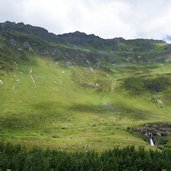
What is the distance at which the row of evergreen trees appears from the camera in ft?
360

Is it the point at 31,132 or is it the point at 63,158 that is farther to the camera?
the point at 31,132

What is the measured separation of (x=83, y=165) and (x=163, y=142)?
90.1 meters

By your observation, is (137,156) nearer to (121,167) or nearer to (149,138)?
(121,167)

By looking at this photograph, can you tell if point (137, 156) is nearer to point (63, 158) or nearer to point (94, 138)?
point (63, 158)

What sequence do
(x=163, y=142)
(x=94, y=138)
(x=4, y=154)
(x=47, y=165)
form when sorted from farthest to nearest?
(x=163, y=142) < (x=94, y=138) < (x=4, y=154) < (x=47, y=165)

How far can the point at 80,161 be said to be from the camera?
110875 mm

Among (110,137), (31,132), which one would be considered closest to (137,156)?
(110,137)

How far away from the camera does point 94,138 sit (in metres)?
173

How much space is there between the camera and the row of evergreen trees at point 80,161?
109875mm

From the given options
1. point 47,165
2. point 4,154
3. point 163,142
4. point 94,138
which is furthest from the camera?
point 163,142

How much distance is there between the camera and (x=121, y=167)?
11838cm

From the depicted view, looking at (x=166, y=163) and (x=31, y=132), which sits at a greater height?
(x=31, y=132)

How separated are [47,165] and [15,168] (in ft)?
34.3

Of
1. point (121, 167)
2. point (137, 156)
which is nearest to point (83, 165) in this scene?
point (121, 167)
